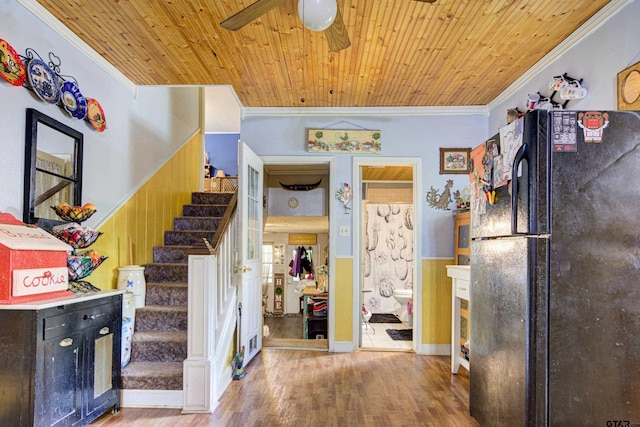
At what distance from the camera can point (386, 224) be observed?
21.0 ft

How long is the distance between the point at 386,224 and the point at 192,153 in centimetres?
338

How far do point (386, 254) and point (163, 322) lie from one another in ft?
13.5

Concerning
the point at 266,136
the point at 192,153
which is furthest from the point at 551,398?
the point at 192,153

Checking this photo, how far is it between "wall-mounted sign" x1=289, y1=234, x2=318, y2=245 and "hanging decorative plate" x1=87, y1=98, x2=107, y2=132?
4.46m

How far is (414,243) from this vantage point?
3932mm

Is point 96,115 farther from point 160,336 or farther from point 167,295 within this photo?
point 160,336

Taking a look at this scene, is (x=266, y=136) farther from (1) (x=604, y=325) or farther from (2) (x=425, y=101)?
(1) (x=604, y=325)

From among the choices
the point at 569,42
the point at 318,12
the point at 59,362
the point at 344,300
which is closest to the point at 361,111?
the point at 569,42

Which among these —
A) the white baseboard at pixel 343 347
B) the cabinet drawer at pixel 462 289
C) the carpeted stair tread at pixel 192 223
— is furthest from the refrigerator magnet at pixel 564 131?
the carpeted stair tread at pixel 192 223

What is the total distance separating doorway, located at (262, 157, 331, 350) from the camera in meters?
4.70

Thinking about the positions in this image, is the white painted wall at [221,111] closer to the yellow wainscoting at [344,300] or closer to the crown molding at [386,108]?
the crown molding at [386,108]

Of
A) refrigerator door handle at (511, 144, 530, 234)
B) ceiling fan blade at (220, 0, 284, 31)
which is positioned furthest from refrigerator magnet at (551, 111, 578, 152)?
ceiling fan blade at (220, 0, 284, 31)

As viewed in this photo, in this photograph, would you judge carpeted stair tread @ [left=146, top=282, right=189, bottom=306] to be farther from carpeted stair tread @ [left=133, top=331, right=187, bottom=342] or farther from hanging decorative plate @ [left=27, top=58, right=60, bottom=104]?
hanging decorative plate @ [left=27, top=58, right=60, bottom=104]

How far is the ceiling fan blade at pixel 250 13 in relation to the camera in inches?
73.0
